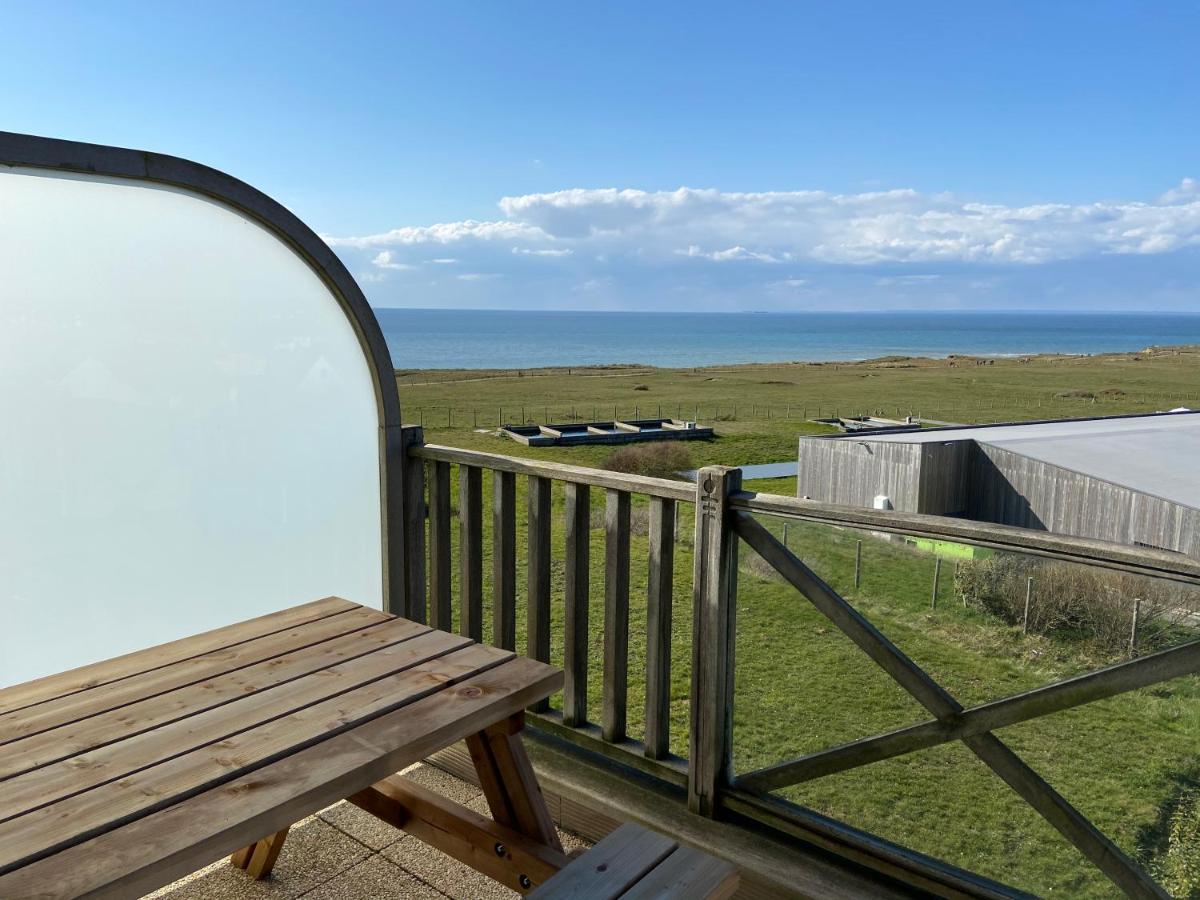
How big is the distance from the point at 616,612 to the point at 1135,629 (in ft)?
4.22

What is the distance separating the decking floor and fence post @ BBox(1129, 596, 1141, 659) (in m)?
1.54

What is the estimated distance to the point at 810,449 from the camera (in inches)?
779

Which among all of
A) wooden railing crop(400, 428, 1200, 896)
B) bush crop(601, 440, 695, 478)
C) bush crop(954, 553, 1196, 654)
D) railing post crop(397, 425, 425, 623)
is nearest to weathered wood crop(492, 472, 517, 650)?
wooden railing crop(400, 428, 1200, 896)

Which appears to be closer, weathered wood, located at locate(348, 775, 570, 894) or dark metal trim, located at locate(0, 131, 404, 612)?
weathered wood, located at locate(348, 775, 570, 894)

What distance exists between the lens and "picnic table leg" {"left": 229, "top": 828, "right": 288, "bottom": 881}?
2082 millimetres

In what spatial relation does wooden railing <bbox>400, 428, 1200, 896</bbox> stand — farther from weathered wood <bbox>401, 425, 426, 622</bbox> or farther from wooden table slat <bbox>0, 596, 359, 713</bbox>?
wooden table slat <bbox>0, 596, 359, 713</bbox>

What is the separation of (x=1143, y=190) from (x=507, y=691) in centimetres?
24546

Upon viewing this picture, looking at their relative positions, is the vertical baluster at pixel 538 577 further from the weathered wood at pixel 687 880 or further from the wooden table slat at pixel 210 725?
the weathered wood at pixel 687 880

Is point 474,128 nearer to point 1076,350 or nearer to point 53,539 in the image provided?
point 1076,350

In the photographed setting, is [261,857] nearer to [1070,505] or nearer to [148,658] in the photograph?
[148,658]

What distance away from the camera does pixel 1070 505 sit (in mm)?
15875

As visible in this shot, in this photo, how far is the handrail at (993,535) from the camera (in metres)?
1.49

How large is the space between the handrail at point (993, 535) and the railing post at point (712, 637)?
7cm

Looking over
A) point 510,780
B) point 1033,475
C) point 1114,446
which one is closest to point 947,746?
point 510,780
